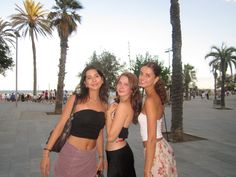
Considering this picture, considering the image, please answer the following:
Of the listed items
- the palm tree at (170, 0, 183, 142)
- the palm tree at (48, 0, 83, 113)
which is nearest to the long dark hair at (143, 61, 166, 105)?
the palm tree at (170, 0, 183, 142)

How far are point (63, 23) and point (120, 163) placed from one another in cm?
2183

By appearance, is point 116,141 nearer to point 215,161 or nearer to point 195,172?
point 195,172

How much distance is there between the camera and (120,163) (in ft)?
11.2

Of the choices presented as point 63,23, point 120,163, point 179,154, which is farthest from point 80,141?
point 63,23

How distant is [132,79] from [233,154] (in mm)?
6672

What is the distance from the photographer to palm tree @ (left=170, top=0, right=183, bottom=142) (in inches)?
451

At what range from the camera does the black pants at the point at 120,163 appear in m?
3.41

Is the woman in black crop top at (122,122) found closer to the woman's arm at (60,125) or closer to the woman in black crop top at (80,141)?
the woman in black crop top at (80,141)

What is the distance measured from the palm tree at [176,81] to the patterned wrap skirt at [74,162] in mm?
8004

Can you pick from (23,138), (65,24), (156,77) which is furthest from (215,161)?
(65,24)

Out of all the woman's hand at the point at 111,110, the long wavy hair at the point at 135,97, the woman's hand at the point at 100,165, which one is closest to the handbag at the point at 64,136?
the woman's hand at the point at 111,110

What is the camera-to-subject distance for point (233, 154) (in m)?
9.14

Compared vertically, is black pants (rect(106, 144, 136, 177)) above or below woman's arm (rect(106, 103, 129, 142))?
below

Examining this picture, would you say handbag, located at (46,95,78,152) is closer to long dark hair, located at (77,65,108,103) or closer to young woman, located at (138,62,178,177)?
long dark hair, located at (77,65,108,103)
